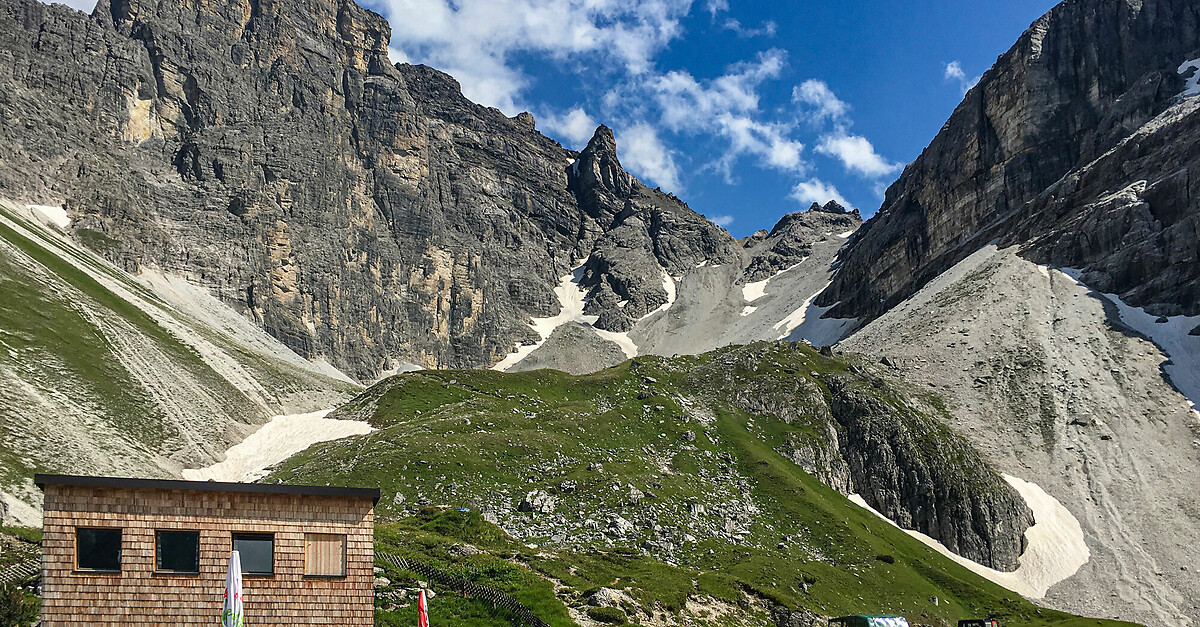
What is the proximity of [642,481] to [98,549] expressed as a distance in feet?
219

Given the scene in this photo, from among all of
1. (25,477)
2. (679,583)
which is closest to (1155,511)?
(679,583)

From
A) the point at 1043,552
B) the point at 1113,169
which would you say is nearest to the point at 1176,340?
the point at 1113,169

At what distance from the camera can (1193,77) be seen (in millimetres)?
177625

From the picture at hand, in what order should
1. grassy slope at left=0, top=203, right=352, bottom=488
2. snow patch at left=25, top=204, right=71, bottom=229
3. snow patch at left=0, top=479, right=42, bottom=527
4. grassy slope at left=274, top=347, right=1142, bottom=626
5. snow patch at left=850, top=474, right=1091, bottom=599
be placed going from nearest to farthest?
1. snow patch at left=0, top=479, right=42, bottom=527
2. grassy slope at left=274, top=347, right=1142, bottom=626
3. grassy slope at left=0, top=203, right=352, bottom=488
4. snow patch at left=850, top=474, right=1091, bottom=599
5. snow patch at left=25, top=204, right=71, bottom=229

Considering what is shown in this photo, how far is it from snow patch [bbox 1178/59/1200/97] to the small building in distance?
638ft

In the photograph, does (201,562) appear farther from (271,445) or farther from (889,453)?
(889,453)

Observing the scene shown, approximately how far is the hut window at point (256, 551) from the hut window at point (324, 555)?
1.09 metres

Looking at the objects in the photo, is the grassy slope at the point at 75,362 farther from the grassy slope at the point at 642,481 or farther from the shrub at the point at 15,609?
the shrub at the point at 15,609

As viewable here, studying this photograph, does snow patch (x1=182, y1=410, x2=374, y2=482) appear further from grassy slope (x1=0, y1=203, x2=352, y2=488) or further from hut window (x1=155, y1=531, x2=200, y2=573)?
hut window (x1=155, y1=531, x2=200, y2=573)

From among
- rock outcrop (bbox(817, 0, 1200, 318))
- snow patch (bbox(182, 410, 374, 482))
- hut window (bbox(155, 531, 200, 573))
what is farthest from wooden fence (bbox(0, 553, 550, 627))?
rock outcrop (bbox(817, 0, 1200, 318))

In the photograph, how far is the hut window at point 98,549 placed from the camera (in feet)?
88.1

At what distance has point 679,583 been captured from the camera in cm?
5397

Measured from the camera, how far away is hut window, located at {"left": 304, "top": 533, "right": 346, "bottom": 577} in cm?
2873

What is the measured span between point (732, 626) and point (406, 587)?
2001 centimetres
